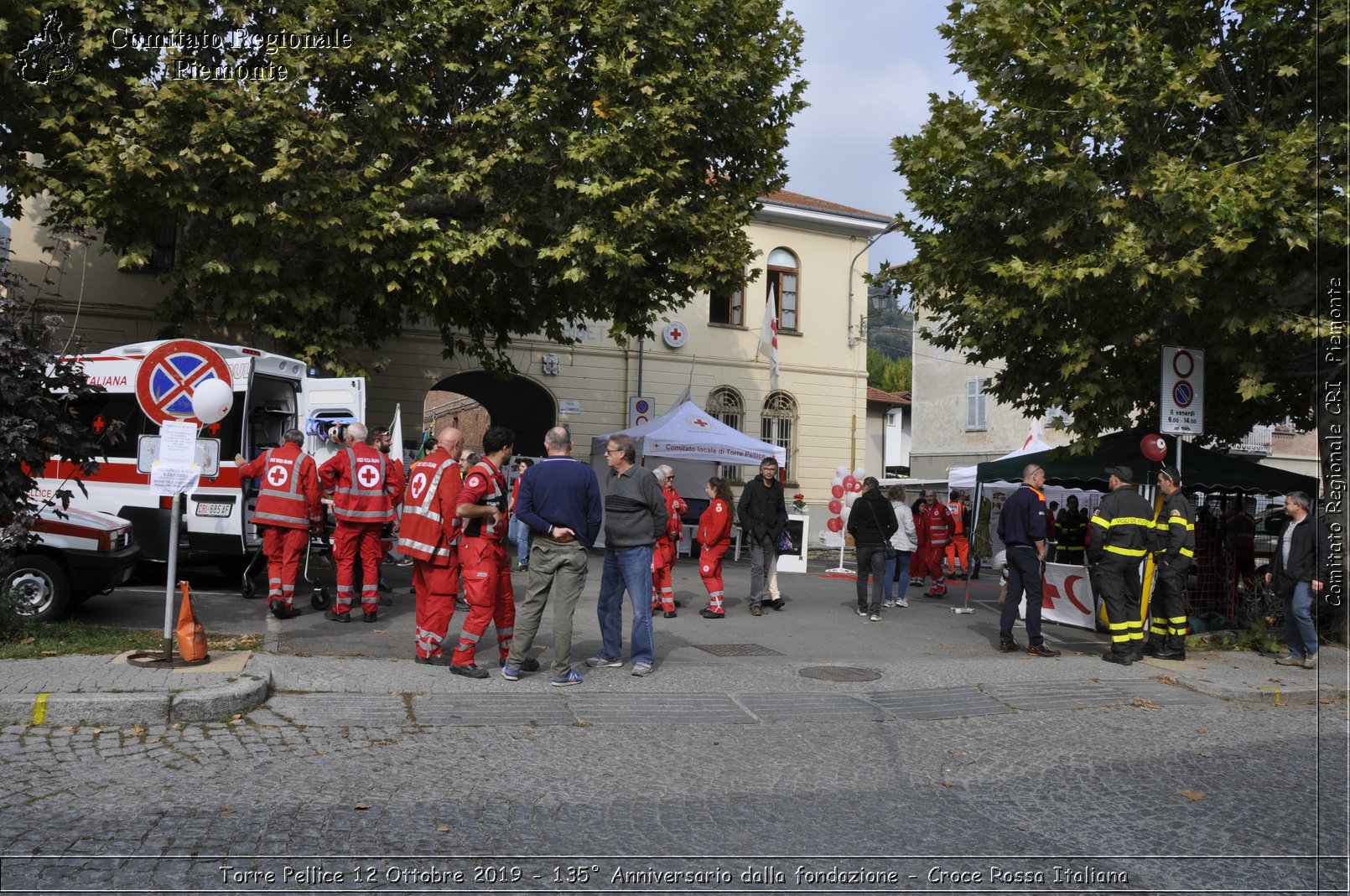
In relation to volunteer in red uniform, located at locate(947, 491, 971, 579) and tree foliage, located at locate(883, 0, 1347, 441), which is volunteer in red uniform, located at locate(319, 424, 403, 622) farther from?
volunteer in red uniform, located at locate(947, 491, 971, 579)

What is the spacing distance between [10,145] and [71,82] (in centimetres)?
168

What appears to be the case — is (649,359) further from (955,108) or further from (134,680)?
(134,680)

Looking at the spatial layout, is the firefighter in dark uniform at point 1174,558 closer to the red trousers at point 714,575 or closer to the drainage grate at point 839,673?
the drainage grate at point 839,673

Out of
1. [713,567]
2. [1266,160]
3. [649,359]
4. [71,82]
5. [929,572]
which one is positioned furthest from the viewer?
[649,359]

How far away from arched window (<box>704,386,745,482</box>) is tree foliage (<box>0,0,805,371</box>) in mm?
10053

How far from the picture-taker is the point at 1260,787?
5996 mm

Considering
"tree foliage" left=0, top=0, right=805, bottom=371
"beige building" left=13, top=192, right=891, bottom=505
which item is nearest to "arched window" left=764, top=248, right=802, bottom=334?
"beige building" left=13, top=192, right=891, bottom=505

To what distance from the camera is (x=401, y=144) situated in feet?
53.9

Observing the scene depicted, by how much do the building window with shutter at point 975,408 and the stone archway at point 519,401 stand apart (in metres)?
19.3

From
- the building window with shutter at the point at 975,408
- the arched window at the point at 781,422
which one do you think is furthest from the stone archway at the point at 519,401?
the building window with shutter at the point at 975,408

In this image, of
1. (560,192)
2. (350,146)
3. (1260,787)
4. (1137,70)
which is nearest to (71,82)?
(350,146)

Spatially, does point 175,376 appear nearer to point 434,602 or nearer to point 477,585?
point 434,602

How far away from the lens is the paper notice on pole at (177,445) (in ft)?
25.6

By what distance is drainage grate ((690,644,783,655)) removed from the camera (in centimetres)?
1029
